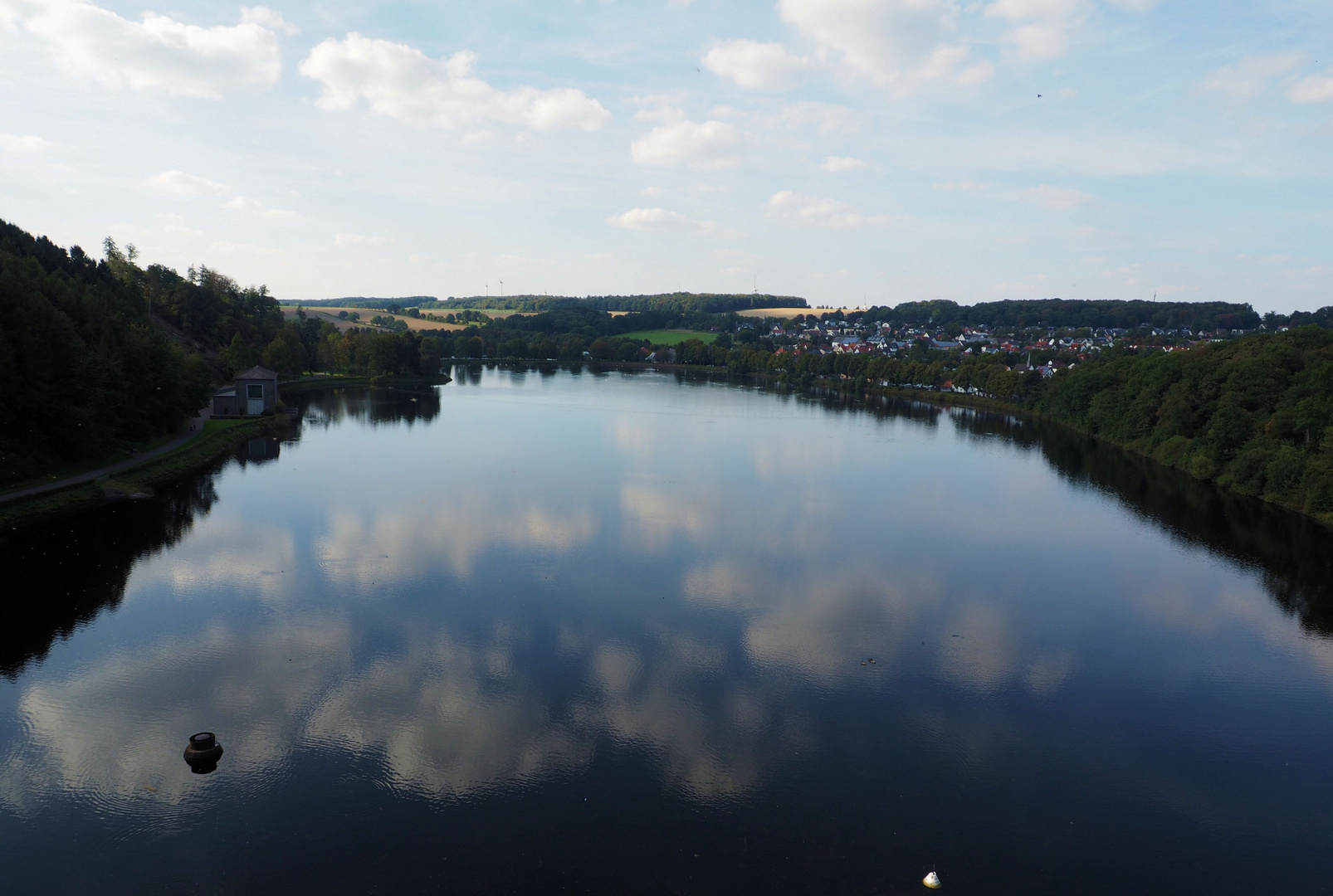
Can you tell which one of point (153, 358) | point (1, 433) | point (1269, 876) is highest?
point (153, 358)

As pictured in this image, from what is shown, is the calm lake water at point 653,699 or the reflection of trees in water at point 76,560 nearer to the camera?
the calm lake water at point 653,699

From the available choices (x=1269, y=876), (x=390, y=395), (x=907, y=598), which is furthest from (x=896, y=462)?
(x=390, y=395)

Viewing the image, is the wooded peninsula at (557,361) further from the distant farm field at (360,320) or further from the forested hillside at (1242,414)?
the distant farm field at (360,320)

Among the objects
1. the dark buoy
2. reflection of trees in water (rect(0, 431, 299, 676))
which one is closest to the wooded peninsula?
reflection of trees in water (rect(0, 431, 299, 676))

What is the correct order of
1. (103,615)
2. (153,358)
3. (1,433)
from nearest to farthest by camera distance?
(103,615), (1,433), (153,358)

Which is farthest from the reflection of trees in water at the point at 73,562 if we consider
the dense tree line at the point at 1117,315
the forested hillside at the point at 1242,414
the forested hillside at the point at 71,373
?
the dense tree line at the point at 1117,315

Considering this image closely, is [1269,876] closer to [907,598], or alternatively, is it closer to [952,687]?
[952,687]
